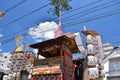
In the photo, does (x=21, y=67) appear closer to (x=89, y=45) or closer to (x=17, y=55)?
(x=17, y=55)

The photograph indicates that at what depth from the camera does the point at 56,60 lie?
Answer: 1554cm

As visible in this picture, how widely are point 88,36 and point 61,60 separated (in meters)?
2.42

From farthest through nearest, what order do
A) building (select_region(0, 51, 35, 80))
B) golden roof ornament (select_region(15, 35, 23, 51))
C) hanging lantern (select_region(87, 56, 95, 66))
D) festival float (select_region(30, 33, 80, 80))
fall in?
golden roof ornament (select_region(15, 35, 23, 51)), building (select_region(0, 51, 35, 80)), festival float (select_region(30, 33, 80, 80)), hanging lantern (select_region(87, 56, 95, 66))

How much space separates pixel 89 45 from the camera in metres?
15.5

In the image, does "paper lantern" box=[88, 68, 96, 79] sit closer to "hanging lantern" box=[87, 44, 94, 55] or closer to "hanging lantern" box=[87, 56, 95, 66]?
"hanging lantern" box=[87, 56, 95, 66]

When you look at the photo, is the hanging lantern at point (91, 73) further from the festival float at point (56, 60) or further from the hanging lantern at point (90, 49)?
the festival float at point (56, 60)

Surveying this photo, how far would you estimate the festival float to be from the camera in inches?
598

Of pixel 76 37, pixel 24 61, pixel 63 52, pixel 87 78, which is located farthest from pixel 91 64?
pixel 24 61


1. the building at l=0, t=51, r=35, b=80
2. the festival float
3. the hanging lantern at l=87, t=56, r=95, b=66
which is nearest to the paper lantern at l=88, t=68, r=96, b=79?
the hanging lantern at l=87, t=56, r=95, b=66

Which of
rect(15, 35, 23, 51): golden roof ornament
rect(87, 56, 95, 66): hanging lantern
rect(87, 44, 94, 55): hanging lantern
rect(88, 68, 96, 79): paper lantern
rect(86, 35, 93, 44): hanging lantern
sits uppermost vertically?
rect(15, 35, 23, 51): golden roof ornament

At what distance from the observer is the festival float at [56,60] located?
15188 mm

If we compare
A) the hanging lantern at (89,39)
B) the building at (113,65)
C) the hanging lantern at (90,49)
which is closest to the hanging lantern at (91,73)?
the hanging lantern at (90,49)

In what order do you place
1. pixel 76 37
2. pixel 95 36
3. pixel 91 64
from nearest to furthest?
pixel 91 64, pixel 95 36, pixel 76 37

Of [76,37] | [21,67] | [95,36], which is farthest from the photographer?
[21,67]
